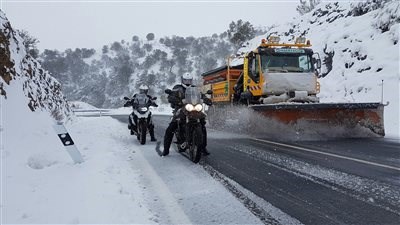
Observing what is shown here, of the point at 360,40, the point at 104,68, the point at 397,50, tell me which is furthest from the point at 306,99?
the point at 104,68

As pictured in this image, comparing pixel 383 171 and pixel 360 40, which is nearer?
pixel 383 171

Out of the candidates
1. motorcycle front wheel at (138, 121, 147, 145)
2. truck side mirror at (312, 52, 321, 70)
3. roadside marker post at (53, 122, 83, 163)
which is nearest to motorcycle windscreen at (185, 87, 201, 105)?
roadside marker post at (53, 122, 83, 163)

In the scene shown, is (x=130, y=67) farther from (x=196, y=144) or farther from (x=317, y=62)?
(x=196, y=144)

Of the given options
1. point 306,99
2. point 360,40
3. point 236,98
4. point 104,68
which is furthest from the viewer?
point 104,68

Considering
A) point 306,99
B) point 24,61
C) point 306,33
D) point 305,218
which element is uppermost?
point 306,33

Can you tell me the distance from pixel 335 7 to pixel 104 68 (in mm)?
96159

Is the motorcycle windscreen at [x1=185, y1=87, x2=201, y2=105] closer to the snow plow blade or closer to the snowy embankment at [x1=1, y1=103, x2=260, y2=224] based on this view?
the snowy embankment at [x1=1, y1=103, x2=260, y2=224]

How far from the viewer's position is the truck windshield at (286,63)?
1328 cm

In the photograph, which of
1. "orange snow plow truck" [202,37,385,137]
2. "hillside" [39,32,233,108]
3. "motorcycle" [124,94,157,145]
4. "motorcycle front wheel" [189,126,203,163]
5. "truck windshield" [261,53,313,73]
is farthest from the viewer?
"hillside" [39,32,233,108]

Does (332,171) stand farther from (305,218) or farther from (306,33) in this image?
(306,33)

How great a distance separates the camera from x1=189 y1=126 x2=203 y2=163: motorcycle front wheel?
25.1 feet

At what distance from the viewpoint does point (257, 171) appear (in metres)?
6.66

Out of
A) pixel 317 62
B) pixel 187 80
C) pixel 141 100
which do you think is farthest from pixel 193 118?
pixel 317 62

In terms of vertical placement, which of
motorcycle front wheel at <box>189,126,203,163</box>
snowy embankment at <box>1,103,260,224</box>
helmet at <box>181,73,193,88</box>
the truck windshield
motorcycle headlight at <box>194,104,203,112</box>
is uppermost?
the truck windshield
